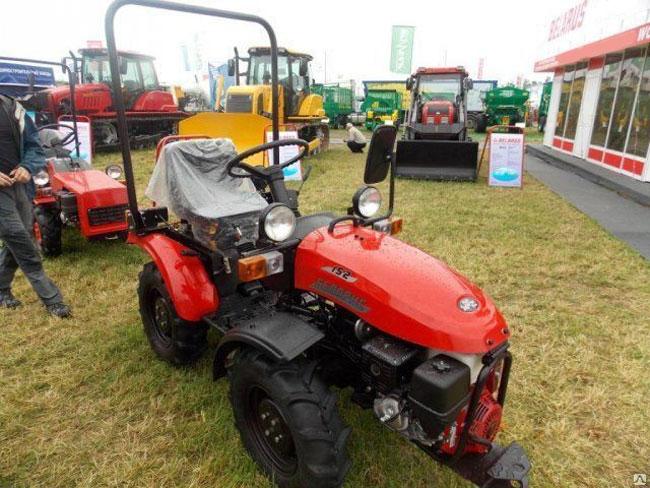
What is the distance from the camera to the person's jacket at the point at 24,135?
118 inches

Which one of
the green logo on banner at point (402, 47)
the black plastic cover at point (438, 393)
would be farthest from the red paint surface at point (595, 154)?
the green logo on banner at point (402, 47)

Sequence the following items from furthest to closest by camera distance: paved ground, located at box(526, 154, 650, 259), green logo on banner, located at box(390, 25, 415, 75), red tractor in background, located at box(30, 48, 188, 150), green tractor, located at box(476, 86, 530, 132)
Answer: green logo on banner, located at box(390, 25, 415, 75), green tractor, located at box(476, 86, 530, 132), red tractor in background, located at box(30, 48, 188, 150), paved ground, located at box(526, 154, 650, 259)

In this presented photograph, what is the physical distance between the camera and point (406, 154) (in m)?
8.48

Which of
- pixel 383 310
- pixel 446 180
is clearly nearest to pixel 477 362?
pixel 383 310

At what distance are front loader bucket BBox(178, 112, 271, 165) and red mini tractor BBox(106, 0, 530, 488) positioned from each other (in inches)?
212

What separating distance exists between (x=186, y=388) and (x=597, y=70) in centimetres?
1113

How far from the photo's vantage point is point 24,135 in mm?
3109

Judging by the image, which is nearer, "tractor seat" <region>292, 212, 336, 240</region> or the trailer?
"tractor seat" <region>292, 212, 336, 240</region>

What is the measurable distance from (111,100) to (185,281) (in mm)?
10807

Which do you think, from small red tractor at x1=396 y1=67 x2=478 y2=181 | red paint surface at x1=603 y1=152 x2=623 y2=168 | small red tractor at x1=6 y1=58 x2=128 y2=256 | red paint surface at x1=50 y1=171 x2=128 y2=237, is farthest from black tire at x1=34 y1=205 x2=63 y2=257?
red paint surface at x1=603 y1=152 x2=623 y2=168

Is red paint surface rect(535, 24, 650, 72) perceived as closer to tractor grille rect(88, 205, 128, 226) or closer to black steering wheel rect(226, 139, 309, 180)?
black steering wheel rect(226, 139, 309, 180)

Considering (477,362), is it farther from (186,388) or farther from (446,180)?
(446,180)

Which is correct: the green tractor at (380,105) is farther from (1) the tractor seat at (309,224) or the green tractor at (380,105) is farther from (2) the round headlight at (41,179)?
(1) the tractor seat at (309,224)

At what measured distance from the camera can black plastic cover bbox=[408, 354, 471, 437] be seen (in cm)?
141
